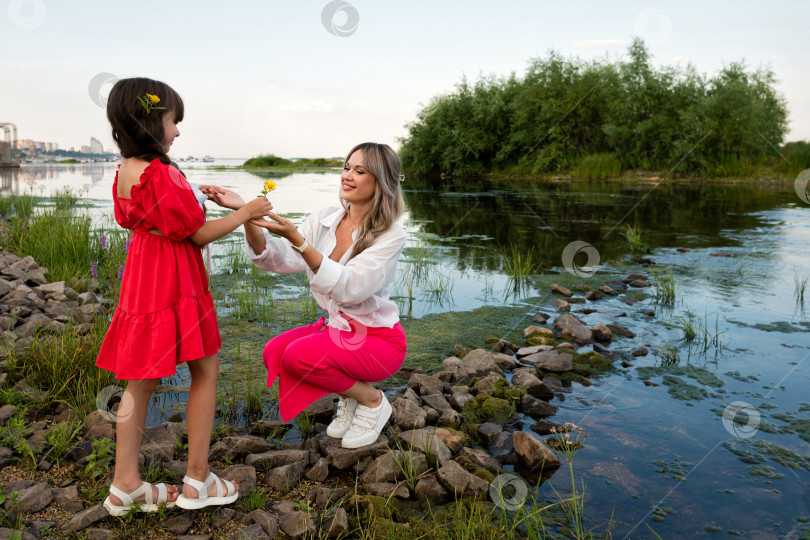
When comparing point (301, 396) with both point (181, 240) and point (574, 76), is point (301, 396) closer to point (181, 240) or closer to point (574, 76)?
point (181, 240)

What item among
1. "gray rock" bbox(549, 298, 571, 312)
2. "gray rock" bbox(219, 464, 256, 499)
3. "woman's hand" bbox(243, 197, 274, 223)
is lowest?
"gray rock" bbox(219, 464, 256, 499)

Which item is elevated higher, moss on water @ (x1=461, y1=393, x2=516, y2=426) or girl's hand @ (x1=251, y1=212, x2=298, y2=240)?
girl's hand @ (x1=251, y1=212, x2=298, y2=240)

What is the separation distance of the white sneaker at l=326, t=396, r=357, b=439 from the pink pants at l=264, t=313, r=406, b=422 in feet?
0.56

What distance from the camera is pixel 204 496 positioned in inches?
92.0

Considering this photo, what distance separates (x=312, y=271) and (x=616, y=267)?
6.33 metres

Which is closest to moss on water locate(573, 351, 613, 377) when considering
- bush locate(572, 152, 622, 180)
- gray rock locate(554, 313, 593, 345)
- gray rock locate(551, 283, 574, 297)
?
gray rock locate(554, 313, 593, 345)

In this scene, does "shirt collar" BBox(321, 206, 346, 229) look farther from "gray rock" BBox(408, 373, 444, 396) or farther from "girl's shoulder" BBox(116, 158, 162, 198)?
"gray rock" BBox(408, 373, 444, 396)

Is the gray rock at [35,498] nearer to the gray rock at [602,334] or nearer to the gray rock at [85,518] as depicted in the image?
the gray rock at [85,518]

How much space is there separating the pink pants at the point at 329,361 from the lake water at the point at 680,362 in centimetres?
103

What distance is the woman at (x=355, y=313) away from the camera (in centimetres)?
288

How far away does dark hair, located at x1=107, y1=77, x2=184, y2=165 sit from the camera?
2.15 m

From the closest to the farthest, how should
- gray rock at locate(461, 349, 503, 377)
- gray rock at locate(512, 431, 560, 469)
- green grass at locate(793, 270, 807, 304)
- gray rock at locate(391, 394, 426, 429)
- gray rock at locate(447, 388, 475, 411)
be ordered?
gray rock at locate(512, 431, 560, 469), gray rock at locate(391, 394, 426, 429), gray rock at locate(447, 388, 475, 411), gray rock at locate(461, 349, 503, 377), green grass at locate(793, 270, 807, 304)

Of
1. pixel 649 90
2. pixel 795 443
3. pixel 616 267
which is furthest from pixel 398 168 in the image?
pixel 649 90

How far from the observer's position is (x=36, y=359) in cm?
344
